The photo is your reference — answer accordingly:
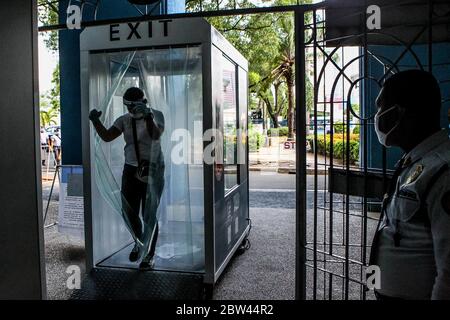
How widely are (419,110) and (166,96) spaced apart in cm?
253

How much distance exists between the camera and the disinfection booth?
3.52 m

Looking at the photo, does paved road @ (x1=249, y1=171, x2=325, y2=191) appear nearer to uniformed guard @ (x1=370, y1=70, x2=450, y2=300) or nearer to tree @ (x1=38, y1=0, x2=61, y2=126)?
tree @ (x1=38, y1=0, x2=61, y2=126)

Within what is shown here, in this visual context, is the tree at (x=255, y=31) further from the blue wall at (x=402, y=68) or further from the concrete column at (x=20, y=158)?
the concrete column at (x=20, y=158)

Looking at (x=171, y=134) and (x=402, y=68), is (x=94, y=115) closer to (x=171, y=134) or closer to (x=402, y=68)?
(x=171, y=134)

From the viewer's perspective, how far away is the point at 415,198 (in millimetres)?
1456

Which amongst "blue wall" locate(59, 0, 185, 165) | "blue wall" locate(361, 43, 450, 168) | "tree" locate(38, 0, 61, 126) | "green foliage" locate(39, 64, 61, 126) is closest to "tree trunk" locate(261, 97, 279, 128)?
"green foliage" locate(39, 64, 61, 126)

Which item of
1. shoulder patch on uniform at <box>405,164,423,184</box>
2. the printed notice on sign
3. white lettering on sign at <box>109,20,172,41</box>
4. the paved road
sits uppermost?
white lettering on sign at <box>109,20,172,41</box>

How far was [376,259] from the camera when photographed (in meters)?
1.67

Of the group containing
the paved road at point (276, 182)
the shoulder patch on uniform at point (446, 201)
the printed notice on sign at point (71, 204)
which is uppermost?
the shoulder patch on uniform at point (446, 201)

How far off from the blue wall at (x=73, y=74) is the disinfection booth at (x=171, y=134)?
1.59m

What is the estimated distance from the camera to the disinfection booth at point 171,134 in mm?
3521

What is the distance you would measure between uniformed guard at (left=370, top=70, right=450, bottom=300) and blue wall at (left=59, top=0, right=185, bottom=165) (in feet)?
13.7

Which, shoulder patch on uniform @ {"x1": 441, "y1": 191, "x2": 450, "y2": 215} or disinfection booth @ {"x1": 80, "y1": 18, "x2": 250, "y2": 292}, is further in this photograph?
disinfection booth @ {"x1": 80, "y1": 18, "x2": 250, "y2": 292}

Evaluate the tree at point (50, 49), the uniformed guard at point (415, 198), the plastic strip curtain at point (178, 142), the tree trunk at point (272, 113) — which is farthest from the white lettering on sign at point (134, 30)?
the tree trunk at point (272, 113)
